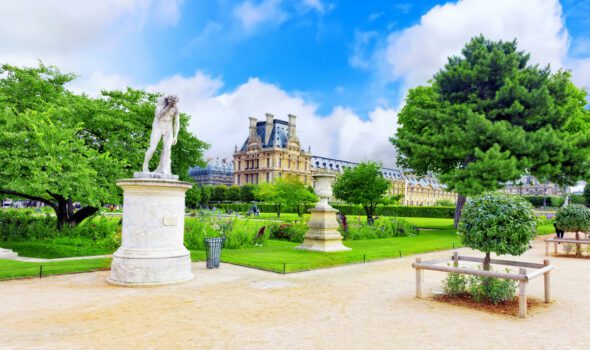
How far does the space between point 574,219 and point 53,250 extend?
19178 millimetres

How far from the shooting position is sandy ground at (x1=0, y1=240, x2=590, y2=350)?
5461mm

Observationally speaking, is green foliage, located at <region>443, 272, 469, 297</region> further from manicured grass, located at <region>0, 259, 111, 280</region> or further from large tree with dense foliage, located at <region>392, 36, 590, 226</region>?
large tree with dense foliage, located at <region>392, 36, 590, 226</region>

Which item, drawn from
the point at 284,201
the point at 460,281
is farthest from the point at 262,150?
the point at 460,281

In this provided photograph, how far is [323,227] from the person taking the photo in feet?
50.8

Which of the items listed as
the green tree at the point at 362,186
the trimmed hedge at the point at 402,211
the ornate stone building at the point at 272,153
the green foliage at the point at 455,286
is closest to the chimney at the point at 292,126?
the ornate stone building at the point at 272,153

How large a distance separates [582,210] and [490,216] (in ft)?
38.5

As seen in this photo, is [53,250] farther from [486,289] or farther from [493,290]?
[493,290]

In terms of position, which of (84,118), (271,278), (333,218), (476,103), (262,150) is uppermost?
(262,150)

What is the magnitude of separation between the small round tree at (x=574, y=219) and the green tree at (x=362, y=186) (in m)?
12.1

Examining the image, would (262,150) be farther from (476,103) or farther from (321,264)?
(321,264)

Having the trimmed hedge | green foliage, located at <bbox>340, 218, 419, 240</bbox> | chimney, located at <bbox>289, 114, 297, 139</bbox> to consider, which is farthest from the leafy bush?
chimney, located at <bbox>289, 114, 297, 139</bbox>

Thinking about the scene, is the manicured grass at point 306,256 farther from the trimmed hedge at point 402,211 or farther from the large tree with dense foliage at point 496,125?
the trimmed hedge at point 402,211

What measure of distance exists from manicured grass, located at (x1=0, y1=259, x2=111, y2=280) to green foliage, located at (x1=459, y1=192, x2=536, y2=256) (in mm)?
8912

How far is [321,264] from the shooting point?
12.1 metres
